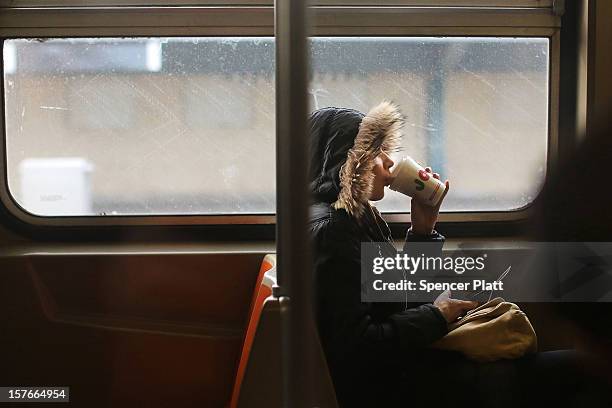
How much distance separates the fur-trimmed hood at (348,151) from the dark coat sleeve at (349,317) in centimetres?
9

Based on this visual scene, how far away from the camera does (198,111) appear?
2240mm

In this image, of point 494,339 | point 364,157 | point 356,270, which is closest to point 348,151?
point 364,157

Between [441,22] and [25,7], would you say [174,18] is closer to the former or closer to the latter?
[25,7]

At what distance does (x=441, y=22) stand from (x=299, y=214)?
1.53 meters

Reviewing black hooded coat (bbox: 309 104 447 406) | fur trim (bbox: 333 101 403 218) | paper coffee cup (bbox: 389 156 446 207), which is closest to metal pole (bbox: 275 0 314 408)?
black hooded coat (bbox: 309 104 447 406)

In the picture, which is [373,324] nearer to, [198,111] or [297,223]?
[297,223]

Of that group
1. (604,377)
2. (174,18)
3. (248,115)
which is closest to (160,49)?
(174,18)

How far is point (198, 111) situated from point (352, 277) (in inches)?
41.9

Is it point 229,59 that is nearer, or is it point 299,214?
point 299,214

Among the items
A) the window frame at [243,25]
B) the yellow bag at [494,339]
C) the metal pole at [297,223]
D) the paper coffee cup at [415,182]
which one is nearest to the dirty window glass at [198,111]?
the window frame at [243,25]

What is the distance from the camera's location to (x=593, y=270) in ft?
Answer: 4.04

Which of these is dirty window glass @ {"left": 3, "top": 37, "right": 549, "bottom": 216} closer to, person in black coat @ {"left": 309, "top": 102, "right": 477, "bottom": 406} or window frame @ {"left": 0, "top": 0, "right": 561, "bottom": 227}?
window frame @ {"left": 0, "top": 0, "right": 561, "bottom": 227}

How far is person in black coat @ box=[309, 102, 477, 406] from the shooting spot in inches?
56.1

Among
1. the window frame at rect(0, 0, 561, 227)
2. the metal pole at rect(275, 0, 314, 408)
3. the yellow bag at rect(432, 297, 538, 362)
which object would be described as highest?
the window frame at rect(0, 0, 561, 227)
